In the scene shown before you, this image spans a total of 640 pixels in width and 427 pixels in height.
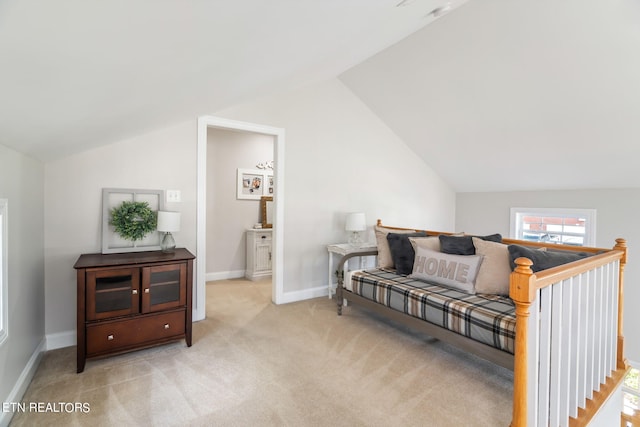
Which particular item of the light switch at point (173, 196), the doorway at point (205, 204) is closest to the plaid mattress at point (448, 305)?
the doorway at point (205, 204)

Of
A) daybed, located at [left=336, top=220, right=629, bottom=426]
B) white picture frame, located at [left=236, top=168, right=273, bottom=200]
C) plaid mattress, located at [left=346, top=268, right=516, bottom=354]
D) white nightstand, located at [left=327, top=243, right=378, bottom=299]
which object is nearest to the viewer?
daybed, located at [left=336, top=220, right=629, bottom=426]

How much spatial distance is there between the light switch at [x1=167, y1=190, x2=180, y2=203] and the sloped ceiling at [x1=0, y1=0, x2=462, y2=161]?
1.18 metres

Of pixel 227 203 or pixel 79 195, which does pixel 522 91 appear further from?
pixel 79 195

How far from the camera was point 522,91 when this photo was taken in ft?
10.7

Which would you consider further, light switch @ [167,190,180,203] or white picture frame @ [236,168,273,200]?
white picture frame @ [236,168,273,200]

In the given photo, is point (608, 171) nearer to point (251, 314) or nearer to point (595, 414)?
point (595, 414)

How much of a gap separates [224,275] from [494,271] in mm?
3785

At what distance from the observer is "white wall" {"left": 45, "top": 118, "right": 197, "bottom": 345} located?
105 inches

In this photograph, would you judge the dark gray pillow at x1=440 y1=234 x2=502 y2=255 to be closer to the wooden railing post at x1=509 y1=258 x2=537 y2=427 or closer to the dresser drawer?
the wooden railing post at x1=509 y1=258 x2=537 y2=427

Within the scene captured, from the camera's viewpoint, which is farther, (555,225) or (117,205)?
(555,225)

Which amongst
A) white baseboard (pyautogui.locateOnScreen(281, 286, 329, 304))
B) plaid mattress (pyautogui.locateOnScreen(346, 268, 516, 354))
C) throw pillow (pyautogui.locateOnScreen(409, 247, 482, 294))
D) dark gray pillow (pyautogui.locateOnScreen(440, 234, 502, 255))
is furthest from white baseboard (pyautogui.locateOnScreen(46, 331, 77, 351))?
Answer: dark gray pillow (pyautogui.locateOnScreen(440, 234, 502, 255))

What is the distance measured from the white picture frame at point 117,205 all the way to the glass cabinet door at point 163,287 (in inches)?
19.8

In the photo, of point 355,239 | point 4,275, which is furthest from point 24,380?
point 355,239

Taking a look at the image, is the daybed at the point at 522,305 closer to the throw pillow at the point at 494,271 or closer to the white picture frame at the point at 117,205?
the throw pillow at the point at 494,271
